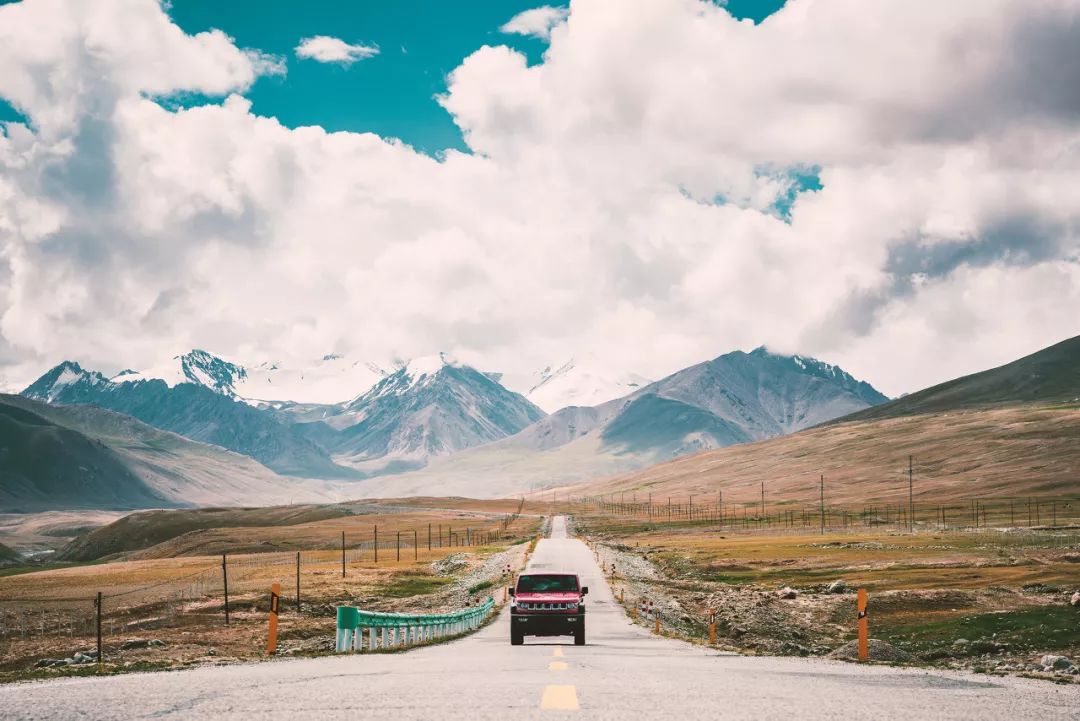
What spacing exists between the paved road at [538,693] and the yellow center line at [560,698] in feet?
0.06

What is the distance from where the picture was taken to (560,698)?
45.6ft

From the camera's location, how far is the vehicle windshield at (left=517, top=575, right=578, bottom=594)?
120 ft

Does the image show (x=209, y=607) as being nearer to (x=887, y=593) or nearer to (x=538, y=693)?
(x=887, y=593)

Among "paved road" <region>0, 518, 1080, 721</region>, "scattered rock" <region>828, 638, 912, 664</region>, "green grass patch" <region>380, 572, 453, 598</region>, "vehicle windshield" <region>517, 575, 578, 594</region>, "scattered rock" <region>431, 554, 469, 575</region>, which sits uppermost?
"paved road" <region>0, 518, 1080, 721</region>

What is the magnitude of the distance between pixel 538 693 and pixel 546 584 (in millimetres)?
22580

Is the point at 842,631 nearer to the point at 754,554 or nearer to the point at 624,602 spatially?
the point at 624,602

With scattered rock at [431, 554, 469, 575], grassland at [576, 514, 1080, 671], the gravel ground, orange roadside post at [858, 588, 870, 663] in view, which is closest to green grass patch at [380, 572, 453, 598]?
scattered rock at [431, 554, 469, 575]

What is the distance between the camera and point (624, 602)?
61.1 metres

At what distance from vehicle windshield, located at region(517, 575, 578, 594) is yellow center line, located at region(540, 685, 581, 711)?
69.4 ft

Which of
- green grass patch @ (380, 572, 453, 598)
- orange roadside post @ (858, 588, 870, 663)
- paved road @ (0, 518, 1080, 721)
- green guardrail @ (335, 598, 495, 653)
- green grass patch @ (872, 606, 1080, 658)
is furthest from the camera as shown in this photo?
green grass patch @ (380, 572, 453, 598)

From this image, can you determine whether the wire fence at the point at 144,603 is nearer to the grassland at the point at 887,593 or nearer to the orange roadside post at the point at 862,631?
the orange roadside post at the point at 862,631

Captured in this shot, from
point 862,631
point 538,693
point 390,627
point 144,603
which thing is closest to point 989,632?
point 862,631

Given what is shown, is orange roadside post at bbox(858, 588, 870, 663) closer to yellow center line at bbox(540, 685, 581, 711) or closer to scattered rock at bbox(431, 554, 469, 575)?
yellow center line at bbox(540, 685, 581, 711)

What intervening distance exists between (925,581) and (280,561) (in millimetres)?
104041
